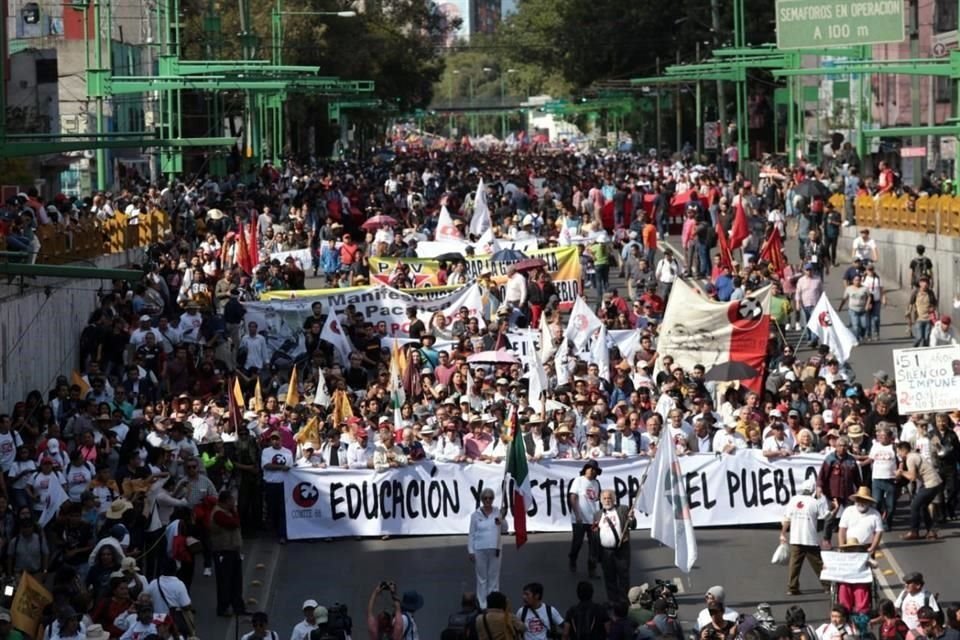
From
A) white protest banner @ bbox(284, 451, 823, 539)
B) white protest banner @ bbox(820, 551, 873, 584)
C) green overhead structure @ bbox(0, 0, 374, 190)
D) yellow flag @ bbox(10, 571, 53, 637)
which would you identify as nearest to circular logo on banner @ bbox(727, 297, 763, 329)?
white protest banner @ bbox(284, 451, 823, 539)

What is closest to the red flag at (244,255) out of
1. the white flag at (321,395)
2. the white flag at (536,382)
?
the white flag at (321,395)

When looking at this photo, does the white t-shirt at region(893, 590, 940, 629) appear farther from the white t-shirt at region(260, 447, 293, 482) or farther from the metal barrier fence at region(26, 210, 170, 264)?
the metal barrier fence at region(26, 210, 170, 264)

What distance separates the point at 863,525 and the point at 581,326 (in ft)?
30.3

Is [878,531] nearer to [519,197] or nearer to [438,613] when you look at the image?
[438,613]

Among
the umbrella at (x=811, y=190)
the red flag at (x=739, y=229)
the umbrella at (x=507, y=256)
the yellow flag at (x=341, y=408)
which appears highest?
the umbrella at (x=811, y=190)

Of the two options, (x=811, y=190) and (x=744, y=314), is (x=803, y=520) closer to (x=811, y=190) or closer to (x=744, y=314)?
(x=744, y=314)

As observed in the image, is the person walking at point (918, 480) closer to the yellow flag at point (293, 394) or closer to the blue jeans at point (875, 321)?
the yellow flag at point (293, 394)

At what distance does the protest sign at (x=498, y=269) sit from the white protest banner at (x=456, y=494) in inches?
428

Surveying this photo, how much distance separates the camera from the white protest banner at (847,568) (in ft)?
58.8

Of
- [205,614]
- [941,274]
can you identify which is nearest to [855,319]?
[941,274]

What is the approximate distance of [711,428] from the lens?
22.9 m

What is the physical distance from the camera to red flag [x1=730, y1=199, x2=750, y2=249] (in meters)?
37.4

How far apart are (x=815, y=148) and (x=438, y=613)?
2293 inches

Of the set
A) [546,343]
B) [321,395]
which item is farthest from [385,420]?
[546,343]
